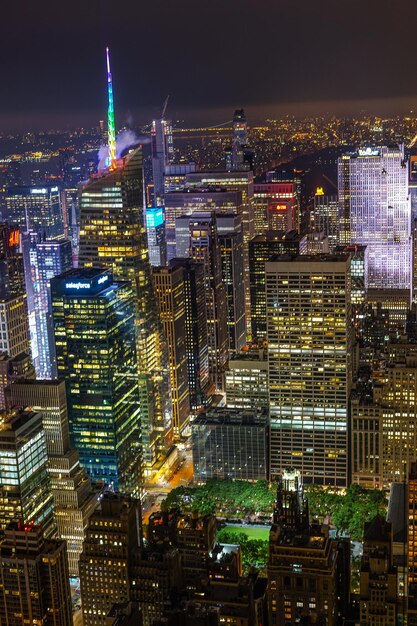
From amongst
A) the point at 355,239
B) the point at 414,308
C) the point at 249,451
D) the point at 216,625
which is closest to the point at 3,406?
the point at 249,451

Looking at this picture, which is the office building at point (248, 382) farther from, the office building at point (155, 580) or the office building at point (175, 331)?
the office building at point (155, 580)

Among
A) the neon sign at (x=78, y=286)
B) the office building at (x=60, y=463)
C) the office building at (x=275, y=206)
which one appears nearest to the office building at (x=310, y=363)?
the neon sign at (x=78, y=286)

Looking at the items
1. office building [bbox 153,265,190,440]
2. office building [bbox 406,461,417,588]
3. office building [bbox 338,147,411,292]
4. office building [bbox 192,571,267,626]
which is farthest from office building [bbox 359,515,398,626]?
office building [bbox 338,147,411,292]

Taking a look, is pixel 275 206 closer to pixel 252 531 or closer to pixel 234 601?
pixel 252 531

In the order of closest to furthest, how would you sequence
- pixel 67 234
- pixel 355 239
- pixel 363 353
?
1. pixel 363 353
2. pixel 67 234
3. pixel 355 239

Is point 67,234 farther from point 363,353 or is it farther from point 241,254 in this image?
point 363,353

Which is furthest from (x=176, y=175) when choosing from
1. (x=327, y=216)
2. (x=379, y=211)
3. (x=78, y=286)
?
(x=78, y=286)
